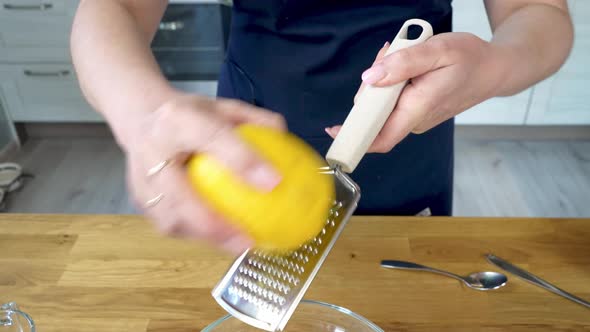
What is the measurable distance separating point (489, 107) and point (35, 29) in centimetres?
201

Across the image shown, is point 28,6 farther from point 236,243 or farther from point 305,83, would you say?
point 236,243

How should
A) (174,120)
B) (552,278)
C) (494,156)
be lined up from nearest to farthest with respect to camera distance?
1. (174,120)
2. (552,278)
3. (494,156)

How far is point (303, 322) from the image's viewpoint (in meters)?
0.55

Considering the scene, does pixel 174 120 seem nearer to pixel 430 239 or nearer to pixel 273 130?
pixel 273 130

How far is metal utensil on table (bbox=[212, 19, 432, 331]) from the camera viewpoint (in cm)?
41

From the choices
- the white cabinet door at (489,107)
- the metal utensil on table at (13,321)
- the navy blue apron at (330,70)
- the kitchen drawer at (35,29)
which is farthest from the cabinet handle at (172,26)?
the metal utensil on table at (13,321)

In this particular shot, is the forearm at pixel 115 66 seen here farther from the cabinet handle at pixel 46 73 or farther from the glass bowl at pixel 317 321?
the cabinet handle at pixel 46 73

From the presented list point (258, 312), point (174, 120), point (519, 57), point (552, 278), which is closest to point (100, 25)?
point (174, 120)

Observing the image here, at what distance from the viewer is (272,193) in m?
0.35

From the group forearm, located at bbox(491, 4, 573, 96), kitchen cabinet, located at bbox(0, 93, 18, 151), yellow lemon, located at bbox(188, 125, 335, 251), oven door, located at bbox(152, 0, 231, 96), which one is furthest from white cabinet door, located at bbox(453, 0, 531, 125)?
kitchen cabinet, located at bbox(0, 93, 18, 151)

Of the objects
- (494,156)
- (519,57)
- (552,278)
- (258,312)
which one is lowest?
(494,156)

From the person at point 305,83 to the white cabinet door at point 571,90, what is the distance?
152 cm

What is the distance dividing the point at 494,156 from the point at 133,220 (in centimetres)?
199

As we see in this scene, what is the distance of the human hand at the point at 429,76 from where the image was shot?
17.6 inches
